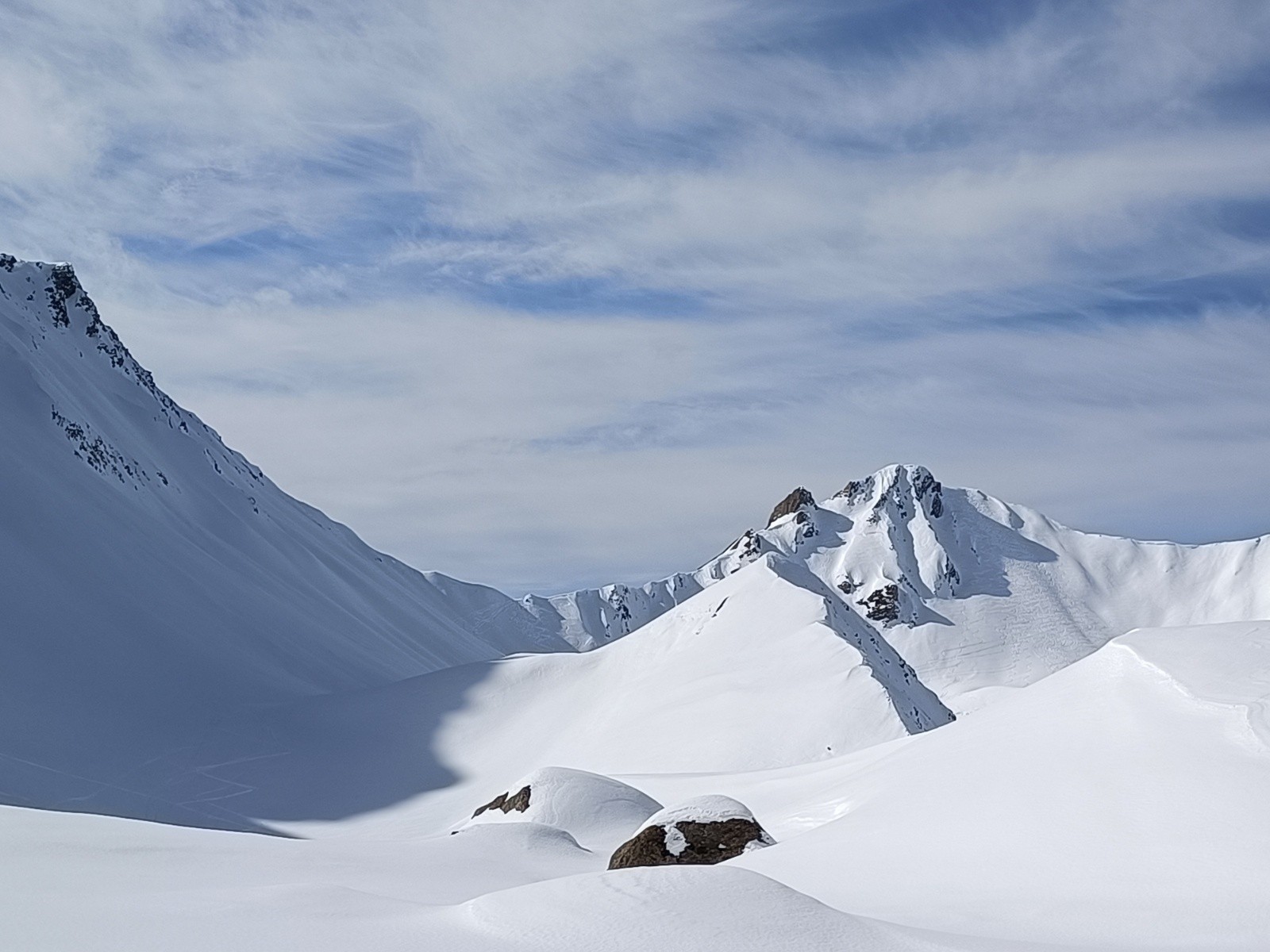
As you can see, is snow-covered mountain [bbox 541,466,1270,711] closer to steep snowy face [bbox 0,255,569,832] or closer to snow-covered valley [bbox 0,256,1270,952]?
snow-covered valley [bbox 0,256,1270,952]

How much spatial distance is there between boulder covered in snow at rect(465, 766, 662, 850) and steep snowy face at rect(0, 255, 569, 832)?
60.8 feet

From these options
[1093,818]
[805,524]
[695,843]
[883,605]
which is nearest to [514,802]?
[695,843]

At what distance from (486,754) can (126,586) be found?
21.6 metres

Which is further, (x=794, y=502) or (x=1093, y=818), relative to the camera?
(x=794, y=502)

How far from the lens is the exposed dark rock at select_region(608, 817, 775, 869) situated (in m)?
13.8

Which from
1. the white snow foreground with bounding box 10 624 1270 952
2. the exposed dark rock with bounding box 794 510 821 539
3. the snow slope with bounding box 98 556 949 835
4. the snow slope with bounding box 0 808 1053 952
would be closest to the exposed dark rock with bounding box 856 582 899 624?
the exposed dark rock with bounding box 794 510 821 539

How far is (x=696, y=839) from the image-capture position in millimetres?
14109

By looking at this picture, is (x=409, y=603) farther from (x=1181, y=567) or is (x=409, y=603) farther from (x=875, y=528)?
(x=1181, y=567)

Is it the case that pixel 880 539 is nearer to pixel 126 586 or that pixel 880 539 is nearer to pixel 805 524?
pixel 805 524

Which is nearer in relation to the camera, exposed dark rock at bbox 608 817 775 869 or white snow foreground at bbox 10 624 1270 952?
white snow foreground at bbox 10 624 1270 952

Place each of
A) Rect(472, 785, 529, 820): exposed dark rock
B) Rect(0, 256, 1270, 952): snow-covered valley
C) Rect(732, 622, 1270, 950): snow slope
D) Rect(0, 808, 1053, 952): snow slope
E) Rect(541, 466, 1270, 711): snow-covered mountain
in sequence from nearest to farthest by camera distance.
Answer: Rect(0, 808, 1053, 952): snow slope → Rect(0, 256, 1270, 952): snow-covered valley → Rect(732, 622, 1270, 950): snow slope → Rect(472, 785, 529, 820): exposed dark rock → Rect(541, 466, 1270, 711): snow-covered mountain

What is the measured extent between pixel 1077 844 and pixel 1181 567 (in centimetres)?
16937

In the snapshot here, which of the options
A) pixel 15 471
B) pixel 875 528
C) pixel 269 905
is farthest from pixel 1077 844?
pixel 875 528

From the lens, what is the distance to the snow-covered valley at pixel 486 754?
7.55m
